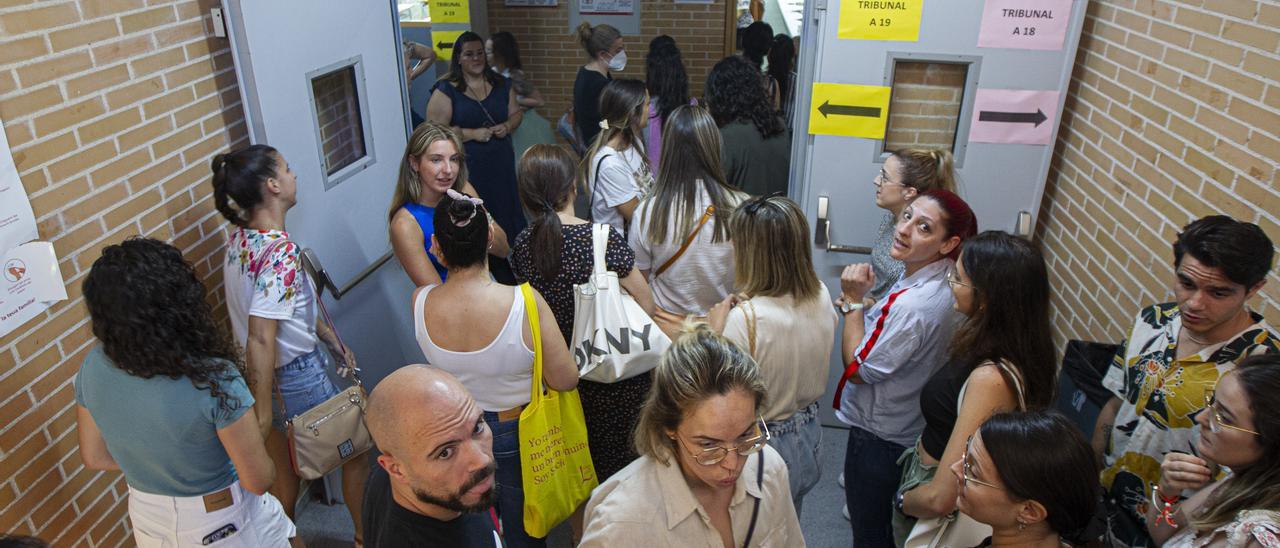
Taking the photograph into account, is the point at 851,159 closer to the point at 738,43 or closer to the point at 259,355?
the point at 259,355

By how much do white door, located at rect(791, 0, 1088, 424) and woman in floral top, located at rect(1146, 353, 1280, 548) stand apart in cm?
191

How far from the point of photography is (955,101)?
350cm

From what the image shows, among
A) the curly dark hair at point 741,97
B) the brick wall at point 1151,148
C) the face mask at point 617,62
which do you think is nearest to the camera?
the brick wall at point 1151,148

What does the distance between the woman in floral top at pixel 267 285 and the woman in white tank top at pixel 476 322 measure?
0.55 m

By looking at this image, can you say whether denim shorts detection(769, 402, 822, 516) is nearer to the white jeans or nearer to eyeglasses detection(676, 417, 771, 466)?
eyeglasses detection(676, 417, 771, 466)

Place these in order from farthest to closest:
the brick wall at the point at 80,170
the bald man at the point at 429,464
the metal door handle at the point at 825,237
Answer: the metal door handle at the point at 825,237
the brick wall at the point at 80,170
the bald man at the point at 429,464

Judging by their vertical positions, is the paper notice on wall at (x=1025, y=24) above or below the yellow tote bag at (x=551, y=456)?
above

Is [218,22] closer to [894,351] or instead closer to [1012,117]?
[894,351]

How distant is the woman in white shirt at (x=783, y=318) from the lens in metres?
2.34

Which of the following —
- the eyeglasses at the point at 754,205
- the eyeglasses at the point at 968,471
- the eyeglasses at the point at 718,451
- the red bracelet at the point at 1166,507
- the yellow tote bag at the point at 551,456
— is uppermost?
the eyeglasses at the point at 754,205

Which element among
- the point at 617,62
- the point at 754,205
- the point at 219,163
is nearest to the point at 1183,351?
the point at 754,205

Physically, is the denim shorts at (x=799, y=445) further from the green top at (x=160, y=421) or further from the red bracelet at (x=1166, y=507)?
the green top at (x=160, y=421)

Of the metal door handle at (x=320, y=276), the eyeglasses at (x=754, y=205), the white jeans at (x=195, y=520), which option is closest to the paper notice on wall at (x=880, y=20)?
the eyeglasses at (x=754, y=205)

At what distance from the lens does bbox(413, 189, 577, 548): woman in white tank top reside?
2307 millimetres
